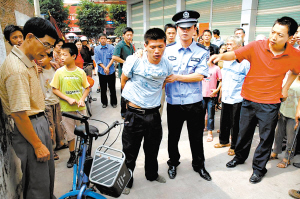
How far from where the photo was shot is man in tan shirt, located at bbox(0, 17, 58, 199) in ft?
5.52

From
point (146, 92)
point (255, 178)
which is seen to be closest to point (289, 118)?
point (255, 178)

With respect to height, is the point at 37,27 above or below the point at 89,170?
above

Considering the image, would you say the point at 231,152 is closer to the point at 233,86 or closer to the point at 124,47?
the point at 233,86

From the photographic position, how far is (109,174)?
170 centimetres

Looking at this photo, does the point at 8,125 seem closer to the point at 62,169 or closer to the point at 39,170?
the point at 39,170

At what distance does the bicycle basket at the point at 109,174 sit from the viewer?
1658mm

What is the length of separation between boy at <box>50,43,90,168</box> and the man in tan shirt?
113 centimetres

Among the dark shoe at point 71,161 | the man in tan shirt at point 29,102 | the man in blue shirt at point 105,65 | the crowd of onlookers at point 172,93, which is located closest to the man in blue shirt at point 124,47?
Answer: the man in blue shirt at point 105,65

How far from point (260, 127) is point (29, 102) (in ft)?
9.30

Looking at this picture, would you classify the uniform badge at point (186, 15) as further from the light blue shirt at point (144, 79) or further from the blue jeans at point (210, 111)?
the blue jeans at point (210, 111)

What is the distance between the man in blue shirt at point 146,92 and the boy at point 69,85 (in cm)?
96

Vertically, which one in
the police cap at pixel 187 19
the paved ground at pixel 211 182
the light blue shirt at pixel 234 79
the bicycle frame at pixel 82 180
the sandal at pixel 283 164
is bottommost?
the paved ground at pixel 211 182

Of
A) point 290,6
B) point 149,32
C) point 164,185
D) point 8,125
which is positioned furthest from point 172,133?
point 290,6

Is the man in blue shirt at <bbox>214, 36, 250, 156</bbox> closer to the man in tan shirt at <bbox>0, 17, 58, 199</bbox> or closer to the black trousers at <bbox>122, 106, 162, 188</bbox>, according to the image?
the black trousers at <bbox>122, 106, 162, 188</bbox>
